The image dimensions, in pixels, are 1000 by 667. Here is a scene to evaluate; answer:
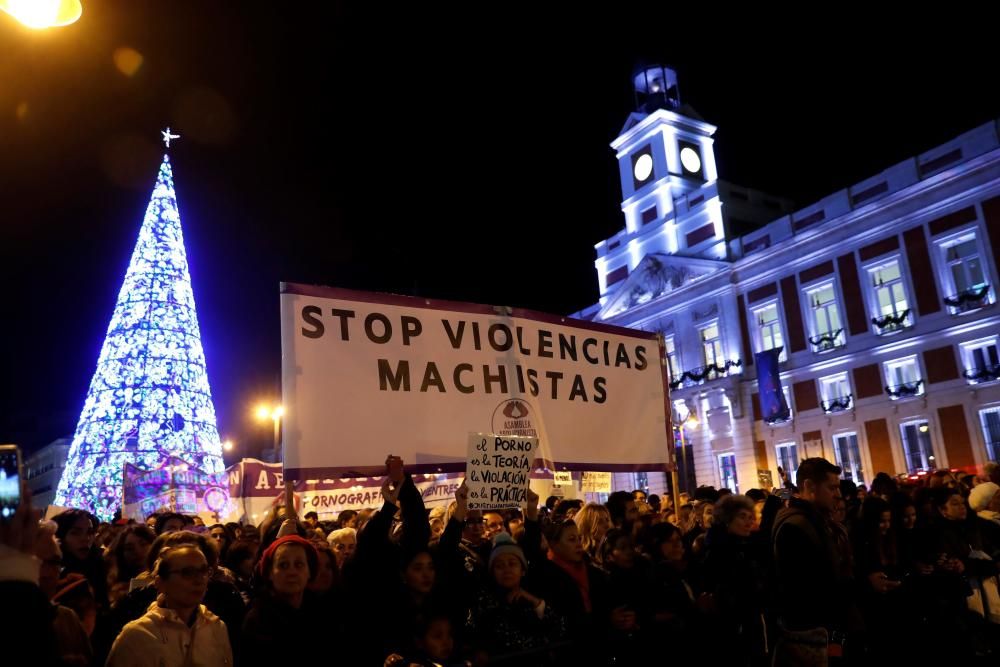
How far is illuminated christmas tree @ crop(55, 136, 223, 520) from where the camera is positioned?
1689 centimetres

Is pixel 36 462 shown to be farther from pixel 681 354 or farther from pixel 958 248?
pixel 958 248

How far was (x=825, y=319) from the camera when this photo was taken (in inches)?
1091

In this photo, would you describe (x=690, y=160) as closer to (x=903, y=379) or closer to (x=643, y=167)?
(x=643, y=167)

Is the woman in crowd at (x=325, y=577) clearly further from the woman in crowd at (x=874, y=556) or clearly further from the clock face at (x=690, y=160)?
the clock face at (x=690, y=160)

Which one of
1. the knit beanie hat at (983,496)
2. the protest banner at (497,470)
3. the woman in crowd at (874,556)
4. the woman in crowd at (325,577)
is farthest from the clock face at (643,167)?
the woman in crowd at (325,577)

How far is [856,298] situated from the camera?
26.3 m

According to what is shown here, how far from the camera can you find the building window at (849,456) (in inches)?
1000

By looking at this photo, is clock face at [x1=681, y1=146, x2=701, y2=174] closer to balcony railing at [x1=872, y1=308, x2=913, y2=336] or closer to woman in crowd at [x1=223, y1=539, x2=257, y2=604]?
balcony railing at [x1=872, y1=308, x2=913, y2=336]

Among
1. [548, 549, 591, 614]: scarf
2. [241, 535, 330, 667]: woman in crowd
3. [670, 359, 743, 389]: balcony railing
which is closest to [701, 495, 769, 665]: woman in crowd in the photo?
[548, 549, 591, 614]: scarf

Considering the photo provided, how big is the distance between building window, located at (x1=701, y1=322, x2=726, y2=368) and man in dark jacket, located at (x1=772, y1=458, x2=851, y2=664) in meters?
27.5

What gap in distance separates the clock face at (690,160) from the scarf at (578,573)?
107 feet

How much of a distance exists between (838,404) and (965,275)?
20.0 ft

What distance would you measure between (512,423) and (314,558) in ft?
6.31

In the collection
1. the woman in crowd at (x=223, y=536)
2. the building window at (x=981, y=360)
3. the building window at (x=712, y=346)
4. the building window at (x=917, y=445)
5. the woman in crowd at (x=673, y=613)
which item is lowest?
the woman in crowd at (x=673, y=613)
